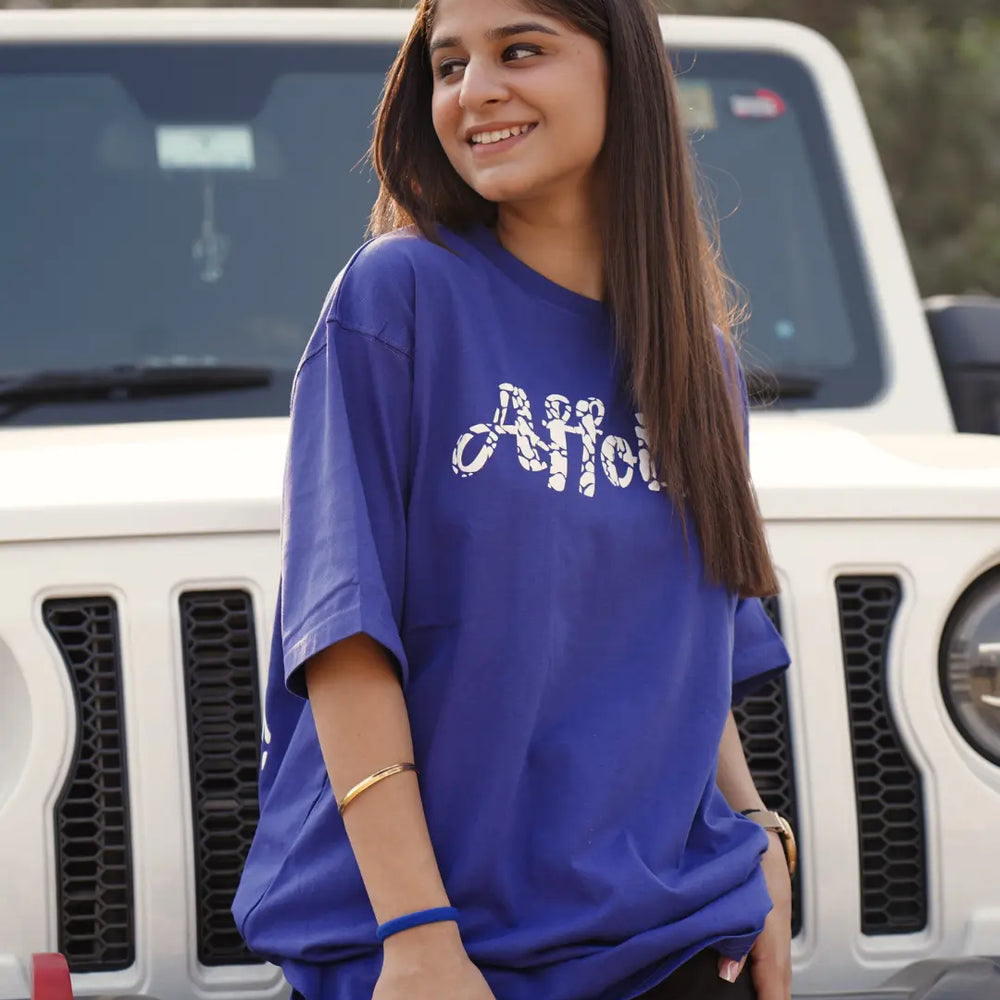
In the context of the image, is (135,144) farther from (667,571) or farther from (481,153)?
(667,571)

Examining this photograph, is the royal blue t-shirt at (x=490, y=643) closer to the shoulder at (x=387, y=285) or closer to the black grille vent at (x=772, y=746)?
the shoulder at (x=387, y=285)

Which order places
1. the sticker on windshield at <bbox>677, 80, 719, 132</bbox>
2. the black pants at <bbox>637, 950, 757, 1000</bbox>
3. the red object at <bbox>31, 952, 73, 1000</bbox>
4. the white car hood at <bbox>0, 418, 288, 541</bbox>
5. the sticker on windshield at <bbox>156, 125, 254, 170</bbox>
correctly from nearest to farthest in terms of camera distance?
the black pants at <bbox>637, 950, 757, 1000</bbox>, the red object at <bbox>31, 952, 73, 1000</bbox>, the white car hood at <bbox>0, 418, 288, 541</bbox>, the sticker on windshield at <bbox>156, 125, 254, 170</bbox>, the sticker on windshield at <bbox>677, 80, 719, 132</bbox>

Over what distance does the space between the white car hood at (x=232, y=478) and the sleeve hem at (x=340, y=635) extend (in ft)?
1.89

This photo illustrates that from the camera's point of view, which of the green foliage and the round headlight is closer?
the round headlight

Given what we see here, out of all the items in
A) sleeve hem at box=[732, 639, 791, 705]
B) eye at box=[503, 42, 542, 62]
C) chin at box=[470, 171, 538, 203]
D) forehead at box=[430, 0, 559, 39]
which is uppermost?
forehead at box=[430, 0, 559, 39]

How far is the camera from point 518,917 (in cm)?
154

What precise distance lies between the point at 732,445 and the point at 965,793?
2.26 feet

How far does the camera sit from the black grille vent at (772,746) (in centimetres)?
217

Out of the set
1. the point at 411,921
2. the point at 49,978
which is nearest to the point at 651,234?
the point at 411,921

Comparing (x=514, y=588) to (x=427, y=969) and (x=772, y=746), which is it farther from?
(x=772, y=746)

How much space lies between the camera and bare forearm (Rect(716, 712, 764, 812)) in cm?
184

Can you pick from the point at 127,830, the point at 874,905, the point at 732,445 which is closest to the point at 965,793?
the point at 874,905

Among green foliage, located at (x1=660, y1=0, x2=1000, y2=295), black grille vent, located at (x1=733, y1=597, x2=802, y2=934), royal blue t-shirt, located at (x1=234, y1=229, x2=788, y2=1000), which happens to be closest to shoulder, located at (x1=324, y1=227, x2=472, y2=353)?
royal blue t-shirt, located at (x1=234, y1=229, x2=788, y2=1000)

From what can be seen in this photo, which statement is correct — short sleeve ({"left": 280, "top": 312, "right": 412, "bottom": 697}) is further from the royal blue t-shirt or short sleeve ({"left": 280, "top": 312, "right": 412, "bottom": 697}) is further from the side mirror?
the side mirror
